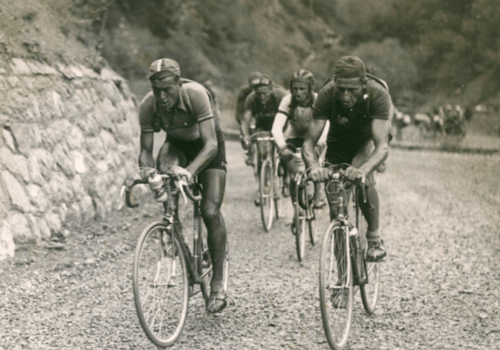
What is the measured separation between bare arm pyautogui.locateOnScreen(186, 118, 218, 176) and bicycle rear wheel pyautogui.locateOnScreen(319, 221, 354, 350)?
100cm

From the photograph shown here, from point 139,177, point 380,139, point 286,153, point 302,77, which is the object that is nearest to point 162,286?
point 139,177

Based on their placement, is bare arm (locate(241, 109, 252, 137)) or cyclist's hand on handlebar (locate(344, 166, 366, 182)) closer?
cyclist's hand on handlebar (locate(344, 166, 366, 182))

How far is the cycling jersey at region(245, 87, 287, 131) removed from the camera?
10.1 meters

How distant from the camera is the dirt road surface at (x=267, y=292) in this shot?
5.01 meters

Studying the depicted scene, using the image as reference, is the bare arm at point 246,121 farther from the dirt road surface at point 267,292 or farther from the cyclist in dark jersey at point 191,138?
the cyclist in dark jersey at point 191,138

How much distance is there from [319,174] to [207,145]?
2.74ft

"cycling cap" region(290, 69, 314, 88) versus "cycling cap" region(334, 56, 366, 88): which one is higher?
"cycling cap" region(334, 56, 366, 88)

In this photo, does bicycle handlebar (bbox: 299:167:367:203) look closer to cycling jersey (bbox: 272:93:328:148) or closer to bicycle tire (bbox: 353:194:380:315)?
bicycle tire (bbox: 353:194:380:315)

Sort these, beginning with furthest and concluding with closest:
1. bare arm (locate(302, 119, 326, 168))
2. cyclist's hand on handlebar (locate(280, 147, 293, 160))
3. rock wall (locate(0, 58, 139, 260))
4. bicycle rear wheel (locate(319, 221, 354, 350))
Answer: cyclist's hand on handlebar (locate(280, 147, 293, 160)) < rock wall (locate(0, 58, 139, 260)) < bare arm (locate(302, 119, 326, 168)) < bicycle rear wheel (locate(319, 221, 354, 350))

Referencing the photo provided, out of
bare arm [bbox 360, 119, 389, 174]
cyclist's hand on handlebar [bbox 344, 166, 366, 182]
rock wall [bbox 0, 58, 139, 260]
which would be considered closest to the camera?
cyclist's hand on handlebar [bbox 344, 166, 366, 182]

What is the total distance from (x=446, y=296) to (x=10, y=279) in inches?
158

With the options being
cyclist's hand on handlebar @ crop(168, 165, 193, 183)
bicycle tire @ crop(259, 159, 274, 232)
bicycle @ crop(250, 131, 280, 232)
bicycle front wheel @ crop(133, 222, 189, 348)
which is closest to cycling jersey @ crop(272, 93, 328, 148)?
bicycle @ crop(250, 131, 280, 232)

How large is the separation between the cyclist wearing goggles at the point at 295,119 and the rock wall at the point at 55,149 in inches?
107

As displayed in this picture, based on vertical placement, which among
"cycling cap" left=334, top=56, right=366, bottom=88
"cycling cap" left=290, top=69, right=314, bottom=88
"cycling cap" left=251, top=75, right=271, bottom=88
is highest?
"cycling cap" left=334, top=56, right=366, bottom=88
